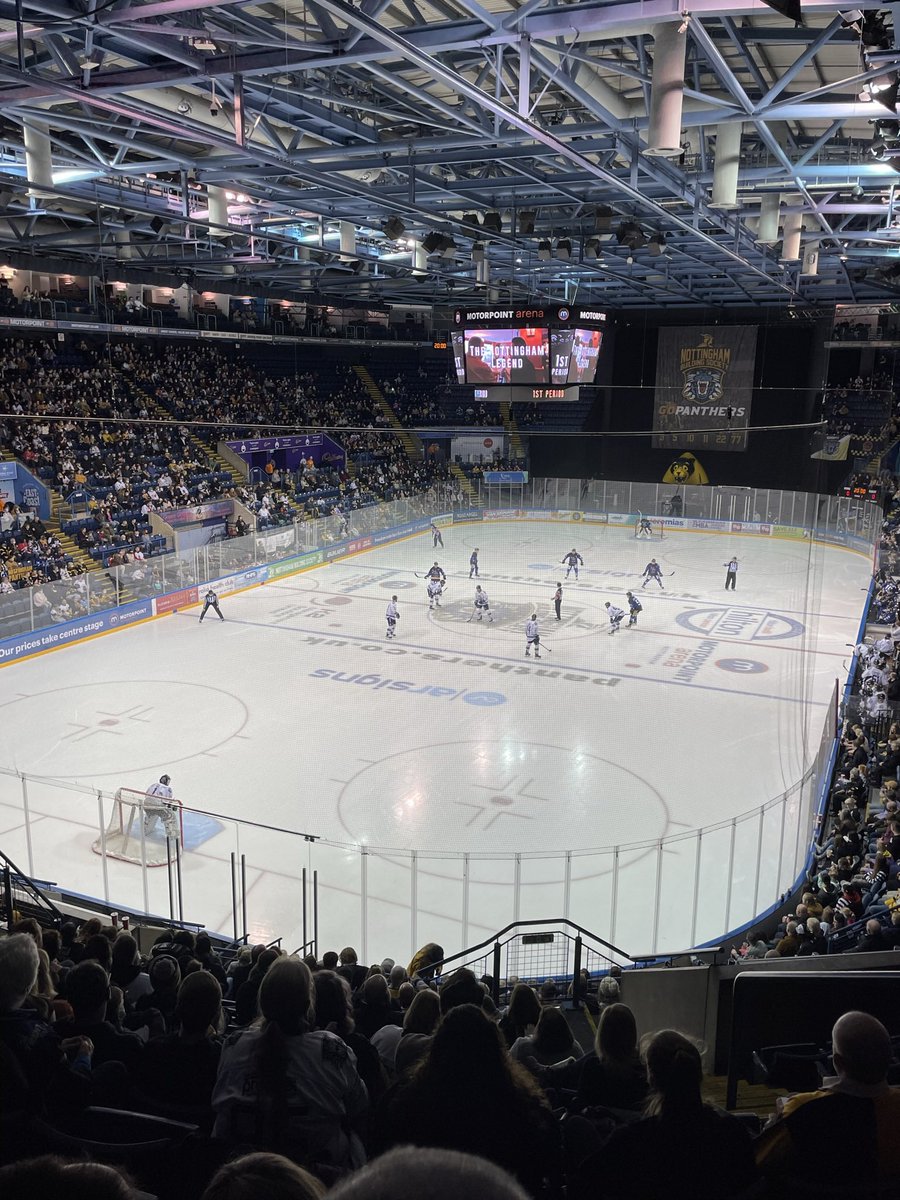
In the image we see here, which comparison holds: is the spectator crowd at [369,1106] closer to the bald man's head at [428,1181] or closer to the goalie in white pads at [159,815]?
the bald man's head at [428,1181]

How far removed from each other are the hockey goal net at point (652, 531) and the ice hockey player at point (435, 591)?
44.7 feet

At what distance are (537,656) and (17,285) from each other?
22.1m

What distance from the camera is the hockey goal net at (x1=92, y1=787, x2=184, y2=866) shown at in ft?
34.1

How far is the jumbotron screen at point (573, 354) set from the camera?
19.7 meters

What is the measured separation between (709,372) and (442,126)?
88.1 ft

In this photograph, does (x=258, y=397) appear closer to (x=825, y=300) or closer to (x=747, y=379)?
(x=747, y=379)

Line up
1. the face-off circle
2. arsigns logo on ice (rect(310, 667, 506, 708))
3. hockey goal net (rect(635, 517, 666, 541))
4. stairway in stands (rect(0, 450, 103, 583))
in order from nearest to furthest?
the face-off circle < arsigns logo on ice (rect(310, 667, 506, 708)) < stairway in stands (rect(0, 450, 103, 583)) < hockey goal net (rect(635, 517, 666, 541))

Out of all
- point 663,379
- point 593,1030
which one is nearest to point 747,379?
point 663,379

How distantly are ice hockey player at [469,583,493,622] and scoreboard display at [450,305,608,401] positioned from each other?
5.45m

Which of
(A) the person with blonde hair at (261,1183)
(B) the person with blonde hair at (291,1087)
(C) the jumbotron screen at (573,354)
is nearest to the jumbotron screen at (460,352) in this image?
(C) the jumbotron screen at (573,354)

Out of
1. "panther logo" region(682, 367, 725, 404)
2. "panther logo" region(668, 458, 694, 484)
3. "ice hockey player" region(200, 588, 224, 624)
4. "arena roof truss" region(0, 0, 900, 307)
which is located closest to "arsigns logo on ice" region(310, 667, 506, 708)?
"ice hockey player" region(200, 588, 224, 624)

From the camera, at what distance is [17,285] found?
30984mm

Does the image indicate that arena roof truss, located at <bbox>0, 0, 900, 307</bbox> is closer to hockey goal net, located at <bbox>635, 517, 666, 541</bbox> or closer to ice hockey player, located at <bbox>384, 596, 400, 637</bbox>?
ice hockey player, located at <bbox>384, 596, 400, 637</bbox>

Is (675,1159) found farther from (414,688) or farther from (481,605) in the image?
(481,605)
